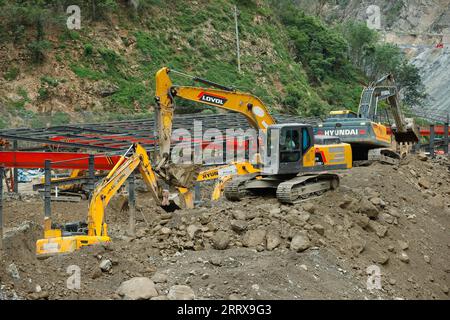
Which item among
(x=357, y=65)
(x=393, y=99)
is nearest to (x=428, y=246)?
(x=393, y=99)

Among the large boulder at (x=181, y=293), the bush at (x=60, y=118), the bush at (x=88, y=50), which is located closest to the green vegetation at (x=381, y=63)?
the bush at (x=88, y=50)

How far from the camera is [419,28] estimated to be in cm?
9381

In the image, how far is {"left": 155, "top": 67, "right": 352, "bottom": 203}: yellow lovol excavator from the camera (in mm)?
18203

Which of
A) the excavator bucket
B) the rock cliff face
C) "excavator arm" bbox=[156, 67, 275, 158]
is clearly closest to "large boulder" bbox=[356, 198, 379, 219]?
"excavator arm" bbox=[156, 67, 275, 158]

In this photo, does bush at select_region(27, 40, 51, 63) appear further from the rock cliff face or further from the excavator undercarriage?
the rock cliff face

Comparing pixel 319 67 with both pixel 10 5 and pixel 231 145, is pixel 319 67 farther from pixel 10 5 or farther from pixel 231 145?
pixel 231 145

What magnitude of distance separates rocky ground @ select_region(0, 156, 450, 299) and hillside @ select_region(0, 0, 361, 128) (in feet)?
64.8

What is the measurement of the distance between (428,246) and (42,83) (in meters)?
27.5

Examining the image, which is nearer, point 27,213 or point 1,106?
point 27,213

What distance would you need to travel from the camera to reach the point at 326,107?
55.3 m

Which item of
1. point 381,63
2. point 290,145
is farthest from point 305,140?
point 381,63

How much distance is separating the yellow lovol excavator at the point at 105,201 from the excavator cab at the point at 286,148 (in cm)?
238

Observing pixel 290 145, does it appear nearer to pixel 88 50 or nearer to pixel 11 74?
pixel 11 74

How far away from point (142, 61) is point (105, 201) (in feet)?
101
